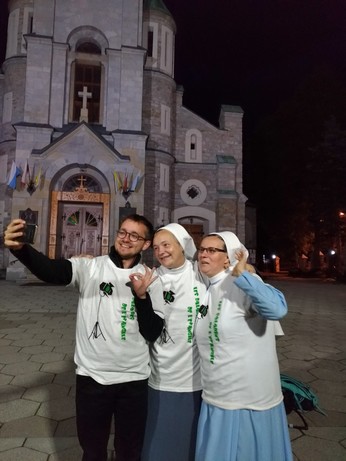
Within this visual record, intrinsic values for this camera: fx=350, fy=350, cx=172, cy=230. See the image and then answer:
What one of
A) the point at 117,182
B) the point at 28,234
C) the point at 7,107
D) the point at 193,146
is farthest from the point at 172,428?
the point at 7,107

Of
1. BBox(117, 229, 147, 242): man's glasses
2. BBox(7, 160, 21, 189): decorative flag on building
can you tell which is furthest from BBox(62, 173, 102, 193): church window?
BBox(117, 229, 147, 242): man's glasses

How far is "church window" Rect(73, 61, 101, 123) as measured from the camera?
19.0 meters

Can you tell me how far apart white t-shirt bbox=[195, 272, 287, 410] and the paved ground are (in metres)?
1.39

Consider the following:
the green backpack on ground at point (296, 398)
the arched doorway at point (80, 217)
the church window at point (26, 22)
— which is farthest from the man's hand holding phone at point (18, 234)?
the church window at point (26, 22)

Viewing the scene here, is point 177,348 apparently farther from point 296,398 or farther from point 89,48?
point 89,48

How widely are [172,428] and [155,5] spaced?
24.1 meters

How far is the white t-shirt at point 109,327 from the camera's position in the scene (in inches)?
89.2

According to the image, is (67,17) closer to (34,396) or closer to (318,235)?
(34,396)

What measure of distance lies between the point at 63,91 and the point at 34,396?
1731 centimetres

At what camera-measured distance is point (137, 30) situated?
19.2 meters

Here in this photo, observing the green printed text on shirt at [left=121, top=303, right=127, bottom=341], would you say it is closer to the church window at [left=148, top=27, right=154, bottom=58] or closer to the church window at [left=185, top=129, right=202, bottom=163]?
the church window at [left=185, top=129, right=202, bottom=163]

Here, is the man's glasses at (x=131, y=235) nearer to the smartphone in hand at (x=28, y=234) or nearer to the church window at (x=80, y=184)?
the smartphone in hand at (x=28, y=234)

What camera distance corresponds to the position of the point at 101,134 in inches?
709

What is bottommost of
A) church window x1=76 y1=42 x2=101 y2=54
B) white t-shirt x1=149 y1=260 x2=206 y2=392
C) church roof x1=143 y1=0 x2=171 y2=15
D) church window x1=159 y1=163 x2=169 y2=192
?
white t-shirt x1=149 y1=260 x2=206 y2=392
